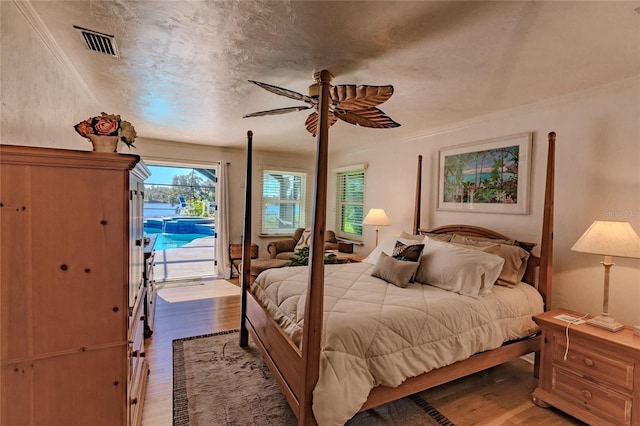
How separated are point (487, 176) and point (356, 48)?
2226 mm

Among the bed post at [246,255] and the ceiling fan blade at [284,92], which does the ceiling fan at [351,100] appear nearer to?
the ceiling fan blade at [284,92]

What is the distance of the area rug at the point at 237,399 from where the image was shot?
2.00 metres

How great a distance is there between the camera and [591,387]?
6.51 ft

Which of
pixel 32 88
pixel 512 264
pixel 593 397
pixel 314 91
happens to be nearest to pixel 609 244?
pixel 512 264

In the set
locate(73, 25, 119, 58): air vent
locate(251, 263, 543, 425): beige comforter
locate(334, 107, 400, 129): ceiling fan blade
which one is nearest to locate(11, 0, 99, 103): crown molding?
locate(73, 25, 119, 58): air vent

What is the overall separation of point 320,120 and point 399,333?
1.37 metres

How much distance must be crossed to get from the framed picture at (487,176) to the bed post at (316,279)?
2445mm

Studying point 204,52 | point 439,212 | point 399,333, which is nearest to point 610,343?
point 399,333

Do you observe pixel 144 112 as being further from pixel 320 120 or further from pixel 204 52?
pixel 320 120

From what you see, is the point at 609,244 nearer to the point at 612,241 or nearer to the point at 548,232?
the point at 612,241

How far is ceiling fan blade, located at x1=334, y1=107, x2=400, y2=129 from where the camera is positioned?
2.37 m

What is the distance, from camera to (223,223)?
18.5 ft

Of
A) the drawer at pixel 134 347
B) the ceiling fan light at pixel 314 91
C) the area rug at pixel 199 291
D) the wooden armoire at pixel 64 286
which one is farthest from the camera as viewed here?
the area rug at pixel 199 291

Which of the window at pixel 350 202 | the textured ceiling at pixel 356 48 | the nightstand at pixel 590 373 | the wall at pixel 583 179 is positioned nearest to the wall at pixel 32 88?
the textured ceiling at pixel 356 48
